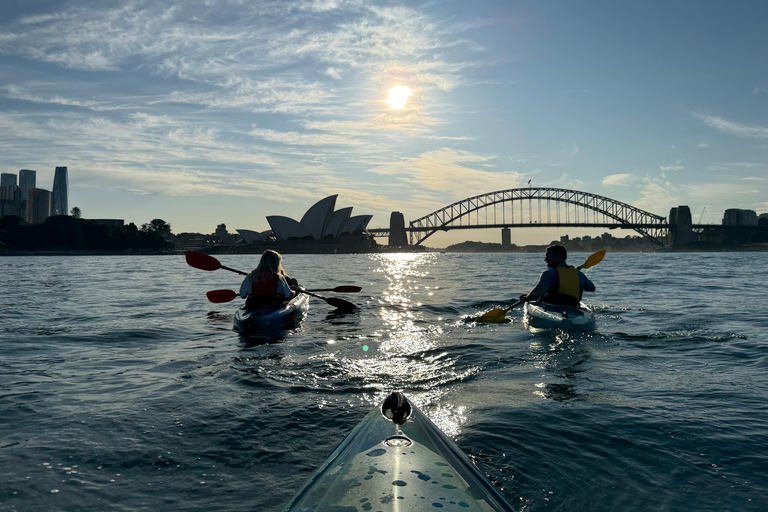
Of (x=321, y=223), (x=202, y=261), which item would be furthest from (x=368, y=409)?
(x=321, y=223)

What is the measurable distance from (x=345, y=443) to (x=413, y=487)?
0.72m

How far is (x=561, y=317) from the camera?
7.73m

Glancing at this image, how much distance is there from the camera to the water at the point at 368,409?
9.00 feet

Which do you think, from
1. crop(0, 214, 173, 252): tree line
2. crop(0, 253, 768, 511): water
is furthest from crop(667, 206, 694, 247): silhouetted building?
crop(0, 214, 173, 252): tree line

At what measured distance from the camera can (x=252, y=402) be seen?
167 inches

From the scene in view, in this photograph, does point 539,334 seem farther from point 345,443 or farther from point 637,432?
point 345,443

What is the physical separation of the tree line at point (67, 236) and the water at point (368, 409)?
92921 mm

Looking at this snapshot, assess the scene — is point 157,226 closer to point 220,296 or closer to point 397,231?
point 397,231

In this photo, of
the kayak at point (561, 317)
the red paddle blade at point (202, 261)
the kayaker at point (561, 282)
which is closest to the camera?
the kayak at point (561, 317)

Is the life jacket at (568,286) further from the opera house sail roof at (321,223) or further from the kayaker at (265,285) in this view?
the opera house sail roof at (321,223)

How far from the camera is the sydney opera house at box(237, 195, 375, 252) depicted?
293 ft

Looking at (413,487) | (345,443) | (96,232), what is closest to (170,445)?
(345,443)

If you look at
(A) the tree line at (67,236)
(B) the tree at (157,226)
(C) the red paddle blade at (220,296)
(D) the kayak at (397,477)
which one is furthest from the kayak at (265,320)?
(B) the tree at (157,226)

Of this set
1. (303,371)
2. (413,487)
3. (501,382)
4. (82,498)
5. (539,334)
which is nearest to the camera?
(413,487)
